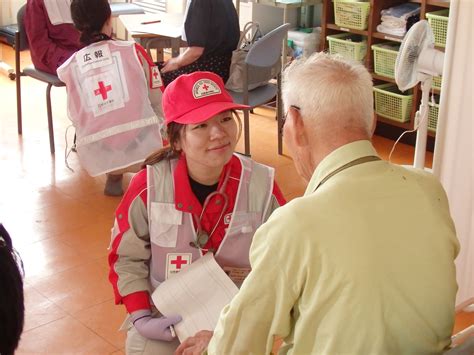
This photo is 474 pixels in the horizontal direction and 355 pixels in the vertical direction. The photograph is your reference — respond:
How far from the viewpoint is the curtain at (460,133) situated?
8.12ft

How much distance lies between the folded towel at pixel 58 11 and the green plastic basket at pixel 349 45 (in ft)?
5.76

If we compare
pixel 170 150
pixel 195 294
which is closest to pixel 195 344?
pixel 195 294

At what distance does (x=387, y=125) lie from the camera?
5156 mm

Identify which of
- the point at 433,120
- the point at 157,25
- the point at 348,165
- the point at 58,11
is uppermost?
the point at 348,165

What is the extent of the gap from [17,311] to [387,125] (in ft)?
12.4

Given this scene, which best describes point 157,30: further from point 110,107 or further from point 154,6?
point 154,6

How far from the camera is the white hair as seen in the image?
4.76ft

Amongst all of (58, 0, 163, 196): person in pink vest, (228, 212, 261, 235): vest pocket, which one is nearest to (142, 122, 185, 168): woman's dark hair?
(228, 212, 261, 235): vest pocket

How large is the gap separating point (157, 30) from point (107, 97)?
1005 millimetres

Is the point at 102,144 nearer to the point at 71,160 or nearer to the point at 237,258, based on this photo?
the point at 71,160

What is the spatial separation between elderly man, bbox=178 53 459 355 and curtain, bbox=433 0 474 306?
3.62 feet

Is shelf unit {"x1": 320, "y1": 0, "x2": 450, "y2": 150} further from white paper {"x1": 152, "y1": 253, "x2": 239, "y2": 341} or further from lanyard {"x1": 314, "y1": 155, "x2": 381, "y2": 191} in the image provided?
lanyard {"x1": 314, "y1": 155, "x2": 381, "y2": 191}

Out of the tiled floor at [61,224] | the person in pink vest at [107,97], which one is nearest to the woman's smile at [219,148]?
the tiled floor at [61,224]

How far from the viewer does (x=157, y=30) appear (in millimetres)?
4766
